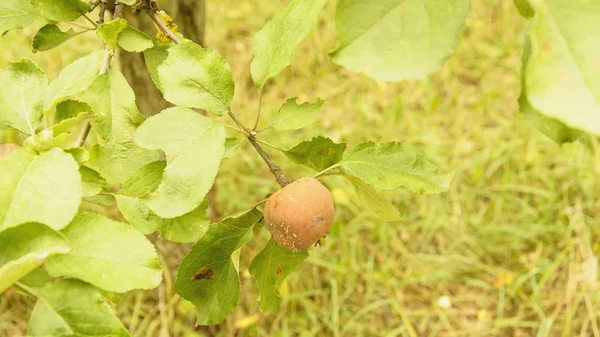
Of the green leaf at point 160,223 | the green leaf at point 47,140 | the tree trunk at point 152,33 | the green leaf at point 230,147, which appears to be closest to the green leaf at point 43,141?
the green leaf at point 47,140

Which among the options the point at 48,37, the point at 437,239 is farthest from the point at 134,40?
the point at 437,239

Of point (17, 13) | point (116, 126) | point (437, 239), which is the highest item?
point (17, 13)

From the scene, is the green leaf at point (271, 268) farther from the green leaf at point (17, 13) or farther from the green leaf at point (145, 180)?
the green leaf at point (17, 13)

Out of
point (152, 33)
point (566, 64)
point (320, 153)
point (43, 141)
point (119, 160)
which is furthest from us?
point (152, 33)

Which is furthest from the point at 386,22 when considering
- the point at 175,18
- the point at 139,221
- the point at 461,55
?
the point at 461,55

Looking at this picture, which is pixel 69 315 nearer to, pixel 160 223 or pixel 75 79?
pixel 160 223

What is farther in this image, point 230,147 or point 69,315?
point 230,147
